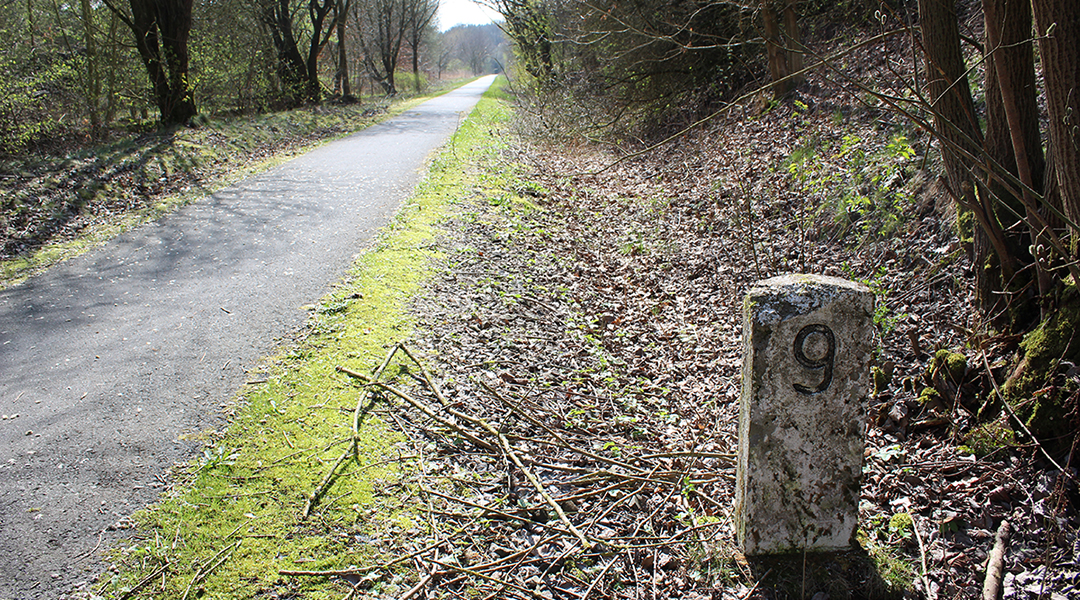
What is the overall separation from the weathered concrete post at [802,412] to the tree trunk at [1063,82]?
1971 millimetres

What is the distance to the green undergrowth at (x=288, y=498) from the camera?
9.37 ft

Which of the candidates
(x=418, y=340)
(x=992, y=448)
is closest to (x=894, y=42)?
(x=992, y=448)

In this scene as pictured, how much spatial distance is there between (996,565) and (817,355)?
1.50m

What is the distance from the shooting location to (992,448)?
3572 millimetres

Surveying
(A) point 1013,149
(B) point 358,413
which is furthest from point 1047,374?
(B) point 358,413

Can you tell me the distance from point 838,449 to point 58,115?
50.8 feet

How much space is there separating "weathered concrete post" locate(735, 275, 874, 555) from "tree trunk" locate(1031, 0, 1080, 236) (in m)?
1.97

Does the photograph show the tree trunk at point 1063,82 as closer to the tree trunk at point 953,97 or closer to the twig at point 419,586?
the tree trunk at point 953,97

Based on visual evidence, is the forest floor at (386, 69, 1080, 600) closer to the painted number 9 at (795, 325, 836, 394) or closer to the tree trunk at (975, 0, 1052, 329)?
the tree trunk at (975, 0, 1052, 329)

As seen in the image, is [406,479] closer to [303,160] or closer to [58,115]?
[303,160]

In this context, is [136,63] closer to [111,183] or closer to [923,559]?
[111,183]

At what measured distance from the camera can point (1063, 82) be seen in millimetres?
3416

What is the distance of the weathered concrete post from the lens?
260 centimetres

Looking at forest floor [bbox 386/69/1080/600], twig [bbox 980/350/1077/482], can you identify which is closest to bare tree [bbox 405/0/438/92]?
forest floor [bbox 386/69/1080/600]
